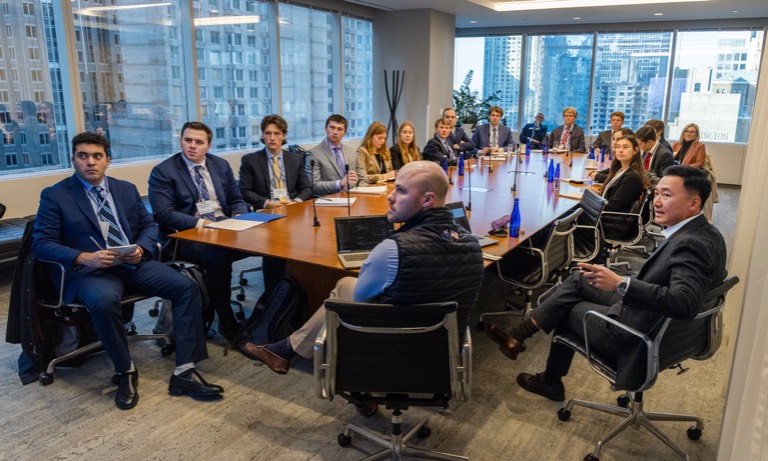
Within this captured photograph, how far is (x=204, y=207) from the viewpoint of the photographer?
3787 mm

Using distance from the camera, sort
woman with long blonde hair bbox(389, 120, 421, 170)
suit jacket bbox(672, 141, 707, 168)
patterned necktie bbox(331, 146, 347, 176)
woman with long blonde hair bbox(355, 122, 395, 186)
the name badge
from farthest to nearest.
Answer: suit jacket bbox(672, 141, 707, 168), woman with long blonde hair bbox(389, 120, 421, 170), woman with long blonde hair bbox(355, 122, 395, 186), patterned necktie bbox(331, 146, 347, 176), the name badge

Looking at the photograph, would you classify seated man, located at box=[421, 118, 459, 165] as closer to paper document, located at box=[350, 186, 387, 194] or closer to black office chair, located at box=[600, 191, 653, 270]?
paper document, located at box=[350, 186, 387, 194]

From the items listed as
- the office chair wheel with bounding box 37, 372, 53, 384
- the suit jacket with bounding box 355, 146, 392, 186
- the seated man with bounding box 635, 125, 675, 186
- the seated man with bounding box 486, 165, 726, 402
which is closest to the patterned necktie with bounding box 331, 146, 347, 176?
the suit jacket with bounding box 355, 146, 392, 186

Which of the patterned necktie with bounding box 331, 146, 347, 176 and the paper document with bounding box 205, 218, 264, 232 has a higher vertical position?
the patterned necktie with bounding box 331, 146, 347, 176

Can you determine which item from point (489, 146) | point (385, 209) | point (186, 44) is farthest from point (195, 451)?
point (489, 146)

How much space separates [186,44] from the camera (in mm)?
7004

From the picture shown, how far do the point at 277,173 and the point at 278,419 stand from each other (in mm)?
2302

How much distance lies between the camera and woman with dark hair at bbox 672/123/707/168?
6.50 m

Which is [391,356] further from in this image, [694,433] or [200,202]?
[200,202]

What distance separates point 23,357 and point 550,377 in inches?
110

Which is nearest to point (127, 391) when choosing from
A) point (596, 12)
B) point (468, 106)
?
point (596, 12)

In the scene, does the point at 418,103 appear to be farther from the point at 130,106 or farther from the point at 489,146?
the point at 130,106

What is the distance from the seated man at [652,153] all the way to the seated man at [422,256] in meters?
4.60

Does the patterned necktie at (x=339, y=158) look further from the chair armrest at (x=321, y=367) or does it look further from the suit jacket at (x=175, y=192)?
the chair armrest at (x=321, y=367)
